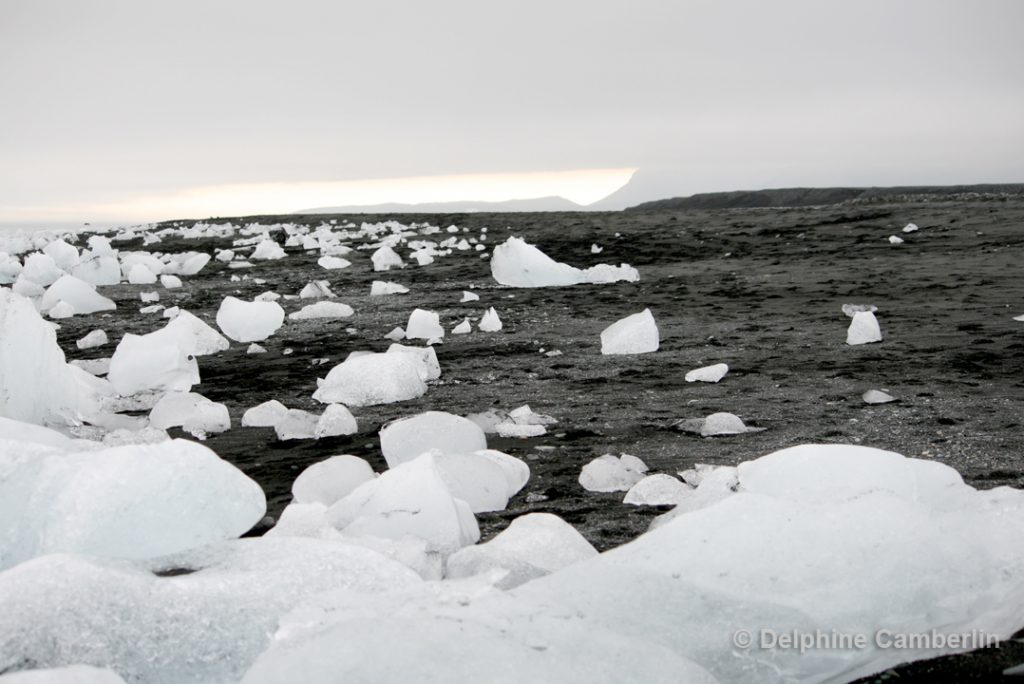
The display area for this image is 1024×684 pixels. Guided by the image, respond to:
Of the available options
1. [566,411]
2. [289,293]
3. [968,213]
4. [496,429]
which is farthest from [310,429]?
[968,213]

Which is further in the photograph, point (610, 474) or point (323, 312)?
point (323, 312)

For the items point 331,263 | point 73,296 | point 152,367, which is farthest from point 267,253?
point 152,367

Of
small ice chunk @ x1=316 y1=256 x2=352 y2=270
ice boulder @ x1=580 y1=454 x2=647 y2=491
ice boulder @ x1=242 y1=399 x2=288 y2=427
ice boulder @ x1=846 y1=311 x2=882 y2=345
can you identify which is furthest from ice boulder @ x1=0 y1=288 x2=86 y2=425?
small ice chunk @ x1=316 y1=256 x2=352 y2=270

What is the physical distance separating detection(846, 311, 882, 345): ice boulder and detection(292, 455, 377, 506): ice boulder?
2589 mm

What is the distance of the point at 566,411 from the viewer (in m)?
3.30

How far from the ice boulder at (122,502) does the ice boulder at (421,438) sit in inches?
27.7

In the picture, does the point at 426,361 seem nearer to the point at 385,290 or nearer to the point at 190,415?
the point at 190,415

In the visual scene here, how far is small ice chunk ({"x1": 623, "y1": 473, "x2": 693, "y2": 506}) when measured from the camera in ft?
7.56

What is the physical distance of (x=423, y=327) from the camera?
4914 mm

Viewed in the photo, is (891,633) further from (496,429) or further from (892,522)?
(496,429)

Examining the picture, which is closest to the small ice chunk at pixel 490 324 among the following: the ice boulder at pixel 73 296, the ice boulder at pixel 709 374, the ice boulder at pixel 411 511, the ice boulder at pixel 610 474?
the ice boulder at pixel 709 374

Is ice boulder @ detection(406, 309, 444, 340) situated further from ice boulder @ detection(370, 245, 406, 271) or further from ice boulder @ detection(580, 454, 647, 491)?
ice boulder @ detection(370, 245, 406, 271)

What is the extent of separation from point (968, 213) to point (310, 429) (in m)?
8.57

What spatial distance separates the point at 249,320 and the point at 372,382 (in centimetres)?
186
